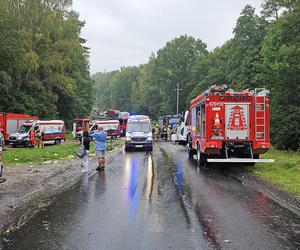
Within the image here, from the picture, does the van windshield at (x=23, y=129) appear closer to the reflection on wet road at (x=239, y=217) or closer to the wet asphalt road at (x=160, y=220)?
the wet asphalt road at (x=160, y=220)

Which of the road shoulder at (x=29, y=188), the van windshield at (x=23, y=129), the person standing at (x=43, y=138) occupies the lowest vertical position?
the road shoulder at (x=29, y=188)

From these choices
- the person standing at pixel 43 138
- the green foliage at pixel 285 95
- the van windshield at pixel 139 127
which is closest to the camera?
the green foliage at pixel 285 95

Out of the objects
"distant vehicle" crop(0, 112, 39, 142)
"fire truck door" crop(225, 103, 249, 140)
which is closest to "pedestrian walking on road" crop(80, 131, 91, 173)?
"fire truck door" crop(225, 103, 249, 140)

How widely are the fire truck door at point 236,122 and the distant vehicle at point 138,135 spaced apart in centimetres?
1121

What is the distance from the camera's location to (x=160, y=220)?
7.76 m

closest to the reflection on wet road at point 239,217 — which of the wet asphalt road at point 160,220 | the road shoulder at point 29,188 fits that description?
the wet asphalt road at point 160,220

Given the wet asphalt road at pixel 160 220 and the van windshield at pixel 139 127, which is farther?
the van windshield at pixel 139 127

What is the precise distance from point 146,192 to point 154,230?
3.91m

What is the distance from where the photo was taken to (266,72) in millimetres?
27641

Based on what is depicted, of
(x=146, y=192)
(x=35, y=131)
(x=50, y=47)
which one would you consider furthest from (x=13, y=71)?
(x=146, y=192)

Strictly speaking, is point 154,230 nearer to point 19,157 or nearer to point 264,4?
point 19,157

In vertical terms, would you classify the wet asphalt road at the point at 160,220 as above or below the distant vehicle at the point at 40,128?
below

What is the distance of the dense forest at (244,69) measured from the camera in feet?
87.5

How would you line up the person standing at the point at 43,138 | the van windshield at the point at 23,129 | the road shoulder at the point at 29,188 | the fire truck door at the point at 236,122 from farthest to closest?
the van windshield at the point at 23,129
the person standing at the point at 43,138
the fire truck door at the point at 236,122
the road shoulder at the point at 29,188
